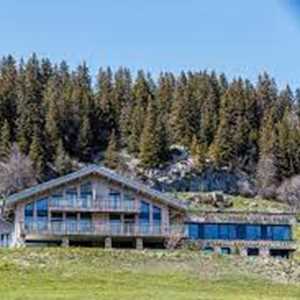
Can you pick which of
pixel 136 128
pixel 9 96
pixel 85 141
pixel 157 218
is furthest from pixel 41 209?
pixel 9 96

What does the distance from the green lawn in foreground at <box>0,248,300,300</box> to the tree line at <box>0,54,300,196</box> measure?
68809mm

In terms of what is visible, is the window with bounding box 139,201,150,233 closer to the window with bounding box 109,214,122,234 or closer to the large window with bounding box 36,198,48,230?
the window with bounding box 109,214,122,234

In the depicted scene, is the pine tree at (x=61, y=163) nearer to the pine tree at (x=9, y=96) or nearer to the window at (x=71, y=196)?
the pine tree at (x=9, y=96)

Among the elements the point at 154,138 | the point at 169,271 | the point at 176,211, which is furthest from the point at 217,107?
the point at 169,271

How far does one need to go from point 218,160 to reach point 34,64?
143 feet

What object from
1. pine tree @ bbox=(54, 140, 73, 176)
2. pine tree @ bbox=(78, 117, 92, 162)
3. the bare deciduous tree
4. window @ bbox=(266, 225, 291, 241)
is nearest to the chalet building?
window @ bbox=(266, 225, 291, 241)

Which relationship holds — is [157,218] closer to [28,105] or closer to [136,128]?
[136,128]

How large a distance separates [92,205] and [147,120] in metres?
67.3

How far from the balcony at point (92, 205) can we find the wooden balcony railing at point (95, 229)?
3.49 feet

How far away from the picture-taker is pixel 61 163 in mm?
120875

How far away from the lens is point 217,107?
→ 145125mm

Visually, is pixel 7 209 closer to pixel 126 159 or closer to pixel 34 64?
pixel 126 159

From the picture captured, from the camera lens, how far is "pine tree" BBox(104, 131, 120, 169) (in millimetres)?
124875

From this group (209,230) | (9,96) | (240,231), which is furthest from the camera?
(9,96)
